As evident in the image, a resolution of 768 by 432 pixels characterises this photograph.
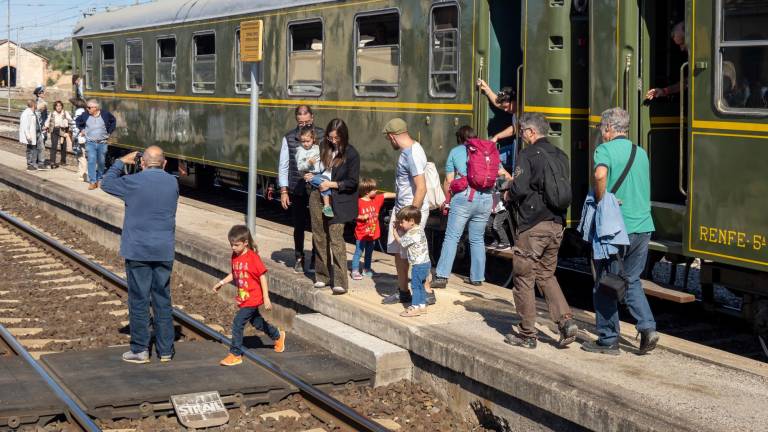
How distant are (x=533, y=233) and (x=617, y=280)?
0.75m

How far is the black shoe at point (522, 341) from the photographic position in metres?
7.98

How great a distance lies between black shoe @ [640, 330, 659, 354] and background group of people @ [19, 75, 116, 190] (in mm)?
13734

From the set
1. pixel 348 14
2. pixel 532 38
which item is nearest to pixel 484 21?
pixel 532 38

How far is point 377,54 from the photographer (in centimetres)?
1312

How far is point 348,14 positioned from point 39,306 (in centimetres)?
491

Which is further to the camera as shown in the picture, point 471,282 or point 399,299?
point 471,282

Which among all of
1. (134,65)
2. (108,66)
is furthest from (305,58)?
(108,66)

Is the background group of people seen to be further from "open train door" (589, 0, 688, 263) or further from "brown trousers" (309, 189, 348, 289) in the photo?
"open train door" (589, 0, 688, 263)

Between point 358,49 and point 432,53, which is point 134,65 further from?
point 432,53

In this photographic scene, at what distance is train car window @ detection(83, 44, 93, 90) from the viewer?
2381 cm

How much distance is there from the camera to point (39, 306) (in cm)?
1170

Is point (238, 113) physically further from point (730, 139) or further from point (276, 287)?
point (730, 139)

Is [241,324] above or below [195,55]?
below

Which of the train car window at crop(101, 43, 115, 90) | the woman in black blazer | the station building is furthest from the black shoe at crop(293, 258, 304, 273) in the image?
the station building
